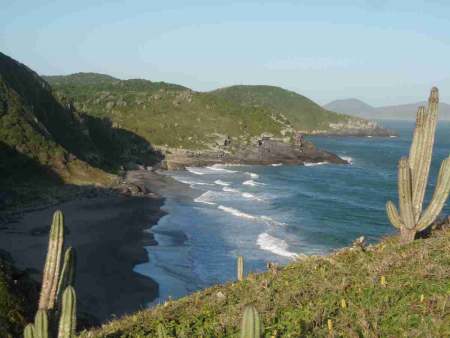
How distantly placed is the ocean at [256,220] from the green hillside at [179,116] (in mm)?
21345

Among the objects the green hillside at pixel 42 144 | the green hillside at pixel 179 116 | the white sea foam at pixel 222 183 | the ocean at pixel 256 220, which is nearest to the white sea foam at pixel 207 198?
the ocean at pixel 256 220

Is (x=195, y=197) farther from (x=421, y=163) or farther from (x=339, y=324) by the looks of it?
(x=339, y=324)

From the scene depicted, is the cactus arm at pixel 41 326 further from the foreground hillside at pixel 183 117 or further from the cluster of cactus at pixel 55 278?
the foreground hillside at pixel 183 117

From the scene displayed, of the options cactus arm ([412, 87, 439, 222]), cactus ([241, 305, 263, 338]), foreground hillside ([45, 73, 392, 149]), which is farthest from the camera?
foreground hillside ([45, 73, 392, 149])

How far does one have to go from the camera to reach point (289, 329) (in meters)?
8.16

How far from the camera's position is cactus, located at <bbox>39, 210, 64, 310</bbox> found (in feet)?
30.1

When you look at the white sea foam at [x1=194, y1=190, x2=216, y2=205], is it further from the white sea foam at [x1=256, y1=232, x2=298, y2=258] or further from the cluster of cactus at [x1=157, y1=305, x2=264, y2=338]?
the cluster of cactus at [x1=157, y1=305, x2=264, y2=338]

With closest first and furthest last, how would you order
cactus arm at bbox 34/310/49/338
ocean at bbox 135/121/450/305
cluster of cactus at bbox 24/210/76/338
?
cactus arm at bbox 34/310/49/338, cluster of cactus at bbox 24/210/76/338, ocean at bbox 135/121/450/305

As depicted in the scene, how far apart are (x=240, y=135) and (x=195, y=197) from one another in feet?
158

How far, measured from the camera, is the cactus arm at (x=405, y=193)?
13148 millimetres

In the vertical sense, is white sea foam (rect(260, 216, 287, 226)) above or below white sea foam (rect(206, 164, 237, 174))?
below

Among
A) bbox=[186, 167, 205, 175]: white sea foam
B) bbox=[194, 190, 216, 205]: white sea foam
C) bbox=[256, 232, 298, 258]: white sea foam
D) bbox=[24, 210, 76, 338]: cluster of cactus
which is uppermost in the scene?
bbox=[24, 210, 76, 338]: cluster of cactus

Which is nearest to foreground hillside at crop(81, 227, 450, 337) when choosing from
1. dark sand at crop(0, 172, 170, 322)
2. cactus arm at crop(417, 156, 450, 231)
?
cactus arm at crop(417, 156, 450, 231)

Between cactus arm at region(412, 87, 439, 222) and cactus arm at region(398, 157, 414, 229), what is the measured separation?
244mm
